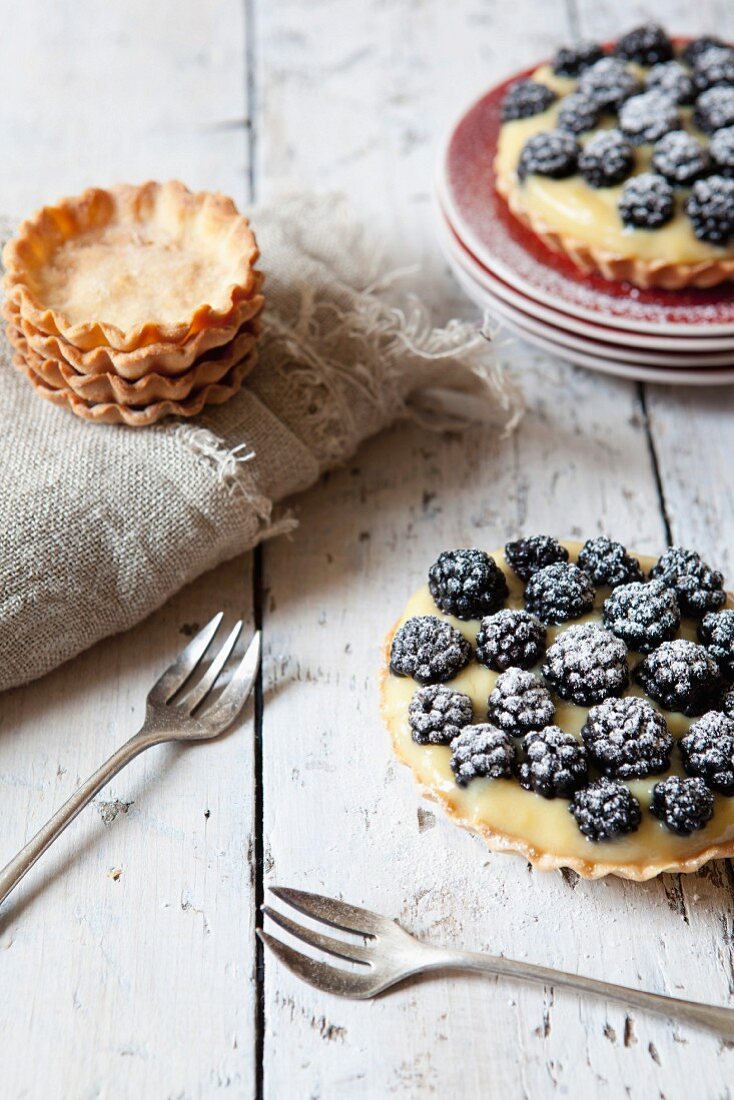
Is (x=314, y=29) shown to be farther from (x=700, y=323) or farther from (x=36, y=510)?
(x=36, y=510)

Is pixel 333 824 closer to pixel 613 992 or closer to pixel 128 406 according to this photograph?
pixel 613 992

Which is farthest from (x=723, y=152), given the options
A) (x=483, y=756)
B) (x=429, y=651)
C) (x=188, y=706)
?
(x=188, y=706)

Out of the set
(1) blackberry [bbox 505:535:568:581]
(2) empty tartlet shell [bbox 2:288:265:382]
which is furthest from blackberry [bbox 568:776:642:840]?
(2) empty tartlet shell [bbox 2:288:265:382]

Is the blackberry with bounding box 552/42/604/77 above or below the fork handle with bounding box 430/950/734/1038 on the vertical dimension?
above

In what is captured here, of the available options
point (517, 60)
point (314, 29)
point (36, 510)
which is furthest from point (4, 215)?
point (517, 60)

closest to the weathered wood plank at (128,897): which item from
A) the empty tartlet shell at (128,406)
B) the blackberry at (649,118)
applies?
the empty tartlet shell at (128,406)

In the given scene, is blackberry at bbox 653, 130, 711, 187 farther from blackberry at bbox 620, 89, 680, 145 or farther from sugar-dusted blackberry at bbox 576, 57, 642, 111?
sugar-dusted blackberry at bbox 576, 57, 642, 111

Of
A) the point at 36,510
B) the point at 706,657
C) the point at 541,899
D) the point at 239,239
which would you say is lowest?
the point at 541,899
